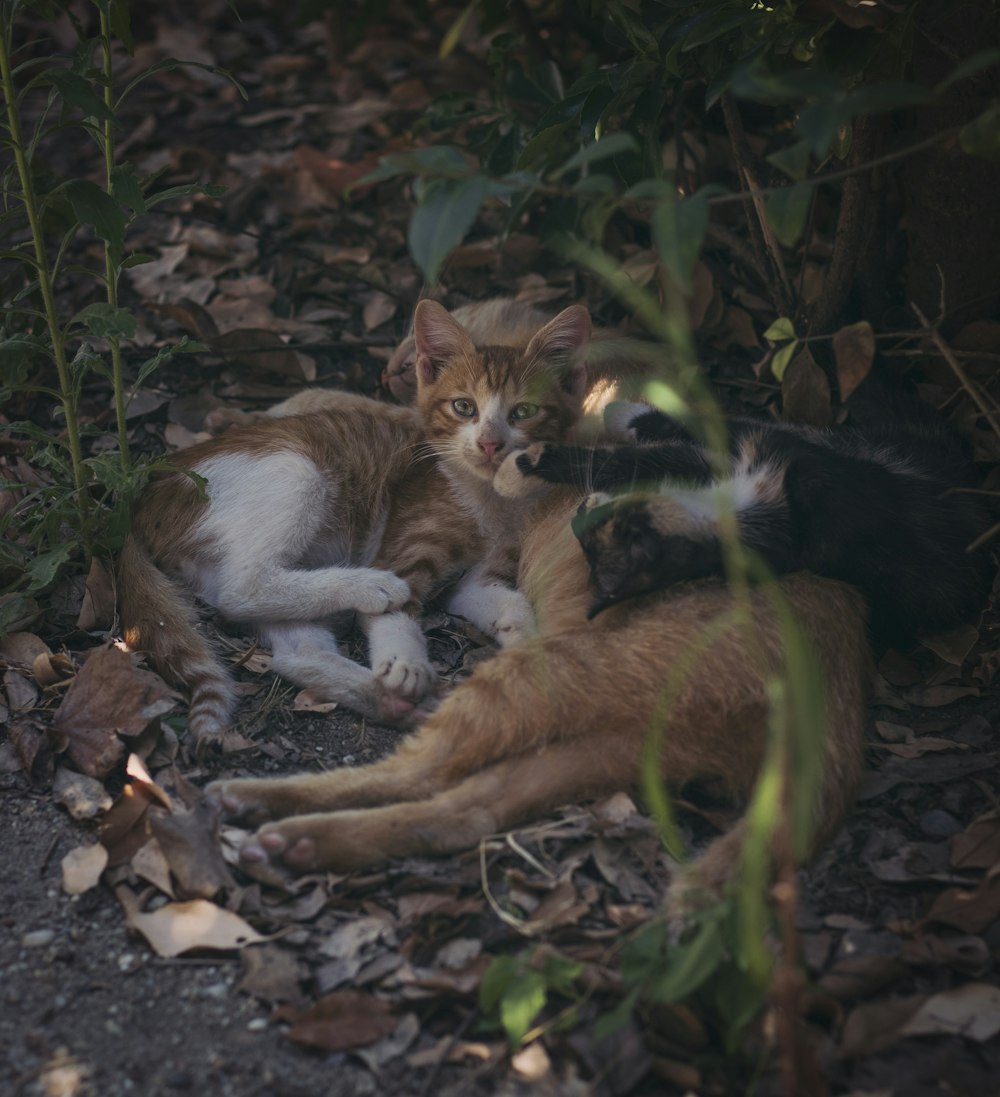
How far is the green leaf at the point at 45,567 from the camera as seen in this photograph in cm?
297

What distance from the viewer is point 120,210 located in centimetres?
285

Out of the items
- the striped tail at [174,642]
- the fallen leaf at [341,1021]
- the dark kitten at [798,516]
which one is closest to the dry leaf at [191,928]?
the fallen leaf at [341,1021]

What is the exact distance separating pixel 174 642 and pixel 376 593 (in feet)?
2.08

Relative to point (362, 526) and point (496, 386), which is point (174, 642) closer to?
point (362, 526)

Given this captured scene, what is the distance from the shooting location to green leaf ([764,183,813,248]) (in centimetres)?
214

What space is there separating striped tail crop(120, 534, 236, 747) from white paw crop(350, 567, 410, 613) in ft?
1.55

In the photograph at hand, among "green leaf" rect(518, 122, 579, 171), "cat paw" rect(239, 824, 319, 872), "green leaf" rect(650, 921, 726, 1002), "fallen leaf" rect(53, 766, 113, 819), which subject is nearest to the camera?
"green leaf" rect(650, 921, 726, 1002)

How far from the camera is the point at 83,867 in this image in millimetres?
2434

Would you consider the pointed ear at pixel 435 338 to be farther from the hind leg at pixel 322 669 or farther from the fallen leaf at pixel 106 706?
the fallen leaf at pixel 106 706

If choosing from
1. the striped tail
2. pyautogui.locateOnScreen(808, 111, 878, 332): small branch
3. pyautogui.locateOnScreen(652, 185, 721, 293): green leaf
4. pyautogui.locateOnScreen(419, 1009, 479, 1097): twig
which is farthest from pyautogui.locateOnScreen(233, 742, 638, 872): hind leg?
pyautogui.locateOnScreen(808, 111, 878, 332): small branch

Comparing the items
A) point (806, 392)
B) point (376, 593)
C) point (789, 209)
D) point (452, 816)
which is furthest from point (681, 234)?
point (806, 392)

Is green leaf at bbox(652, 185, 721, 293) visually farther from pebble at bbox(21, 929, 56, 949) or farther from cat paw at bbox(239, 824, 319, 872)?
pebble at bbox(21, 929, 56, 949)

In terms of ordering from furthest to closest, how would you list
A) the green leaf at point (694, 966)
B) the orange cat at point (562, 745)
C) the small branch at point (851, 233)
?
1. the small branch at point (851, 233)
2. the orange cat at point (562, 745)
3. the green leaf at point (694, 966)

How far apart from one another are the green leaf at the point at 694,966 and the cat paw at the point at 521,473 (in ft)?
5.78
